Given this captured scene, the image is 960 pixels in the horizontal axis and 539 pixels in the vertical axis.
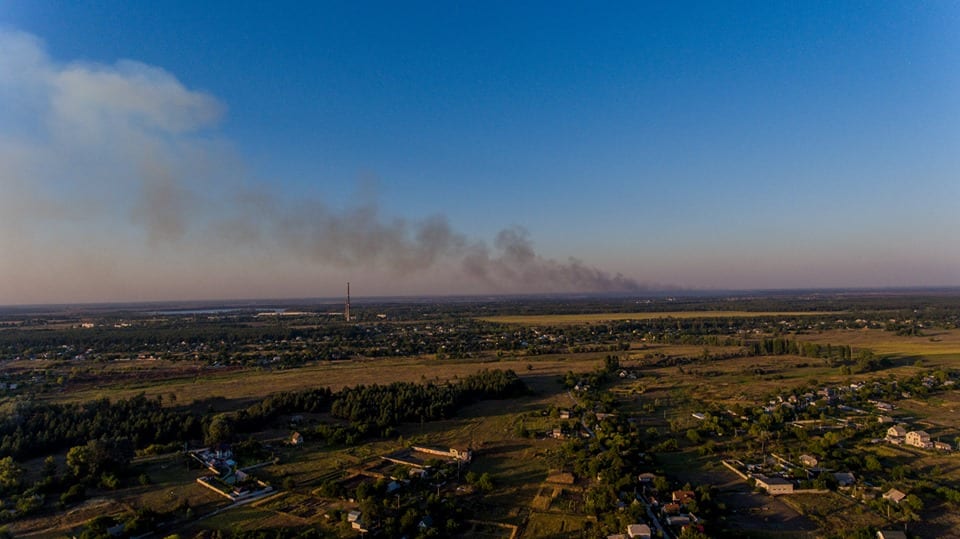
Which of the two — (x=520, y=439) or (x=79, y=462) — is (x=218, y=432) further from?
(x=520, y=439)

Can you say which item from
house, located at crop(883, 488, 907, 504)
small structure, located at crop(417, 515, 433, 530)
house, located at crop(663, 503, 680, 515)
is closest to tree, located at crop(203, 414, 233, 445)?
small structure, located at crop(417, 515, 433, 530)

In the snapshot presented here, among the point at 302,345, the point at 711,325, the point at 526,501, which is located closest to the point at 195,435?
the point at 526,501

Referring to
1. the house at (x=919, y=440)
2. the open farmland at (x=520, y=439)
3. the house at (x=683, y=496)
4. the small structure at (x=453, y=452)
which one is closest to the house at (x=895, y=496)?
the open farmland at (x=520, y=439)

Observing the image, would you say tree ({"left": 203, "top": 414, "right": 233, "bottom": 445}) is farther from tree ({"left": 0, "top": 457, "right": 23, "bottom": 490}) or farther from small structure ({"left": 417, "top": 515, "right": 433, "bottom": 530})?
small structure ({"left": 417, "top": 515, "right": 433, "bottom": 530})

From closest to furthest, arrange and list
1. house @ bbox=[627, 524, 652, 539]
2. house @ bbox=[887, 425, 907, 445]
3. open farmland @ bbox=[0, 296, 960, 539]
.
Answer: house @ bbox=[627, 524, 652, 539] < open farmland @ bbox=[0, 296, 960, 539] < house @ bbox=[887, 425, 907, 445]

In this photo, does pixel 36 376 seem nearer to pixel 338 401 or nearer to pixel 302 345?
pixel 302 345

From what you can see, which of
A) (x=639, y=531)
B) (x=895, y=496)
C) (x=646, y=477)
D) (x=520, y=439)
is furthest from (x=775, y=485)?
(x=520, y=439)

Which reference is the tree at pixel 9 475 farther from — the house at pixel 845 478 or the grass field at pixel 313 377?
the house at pixel 845 478
